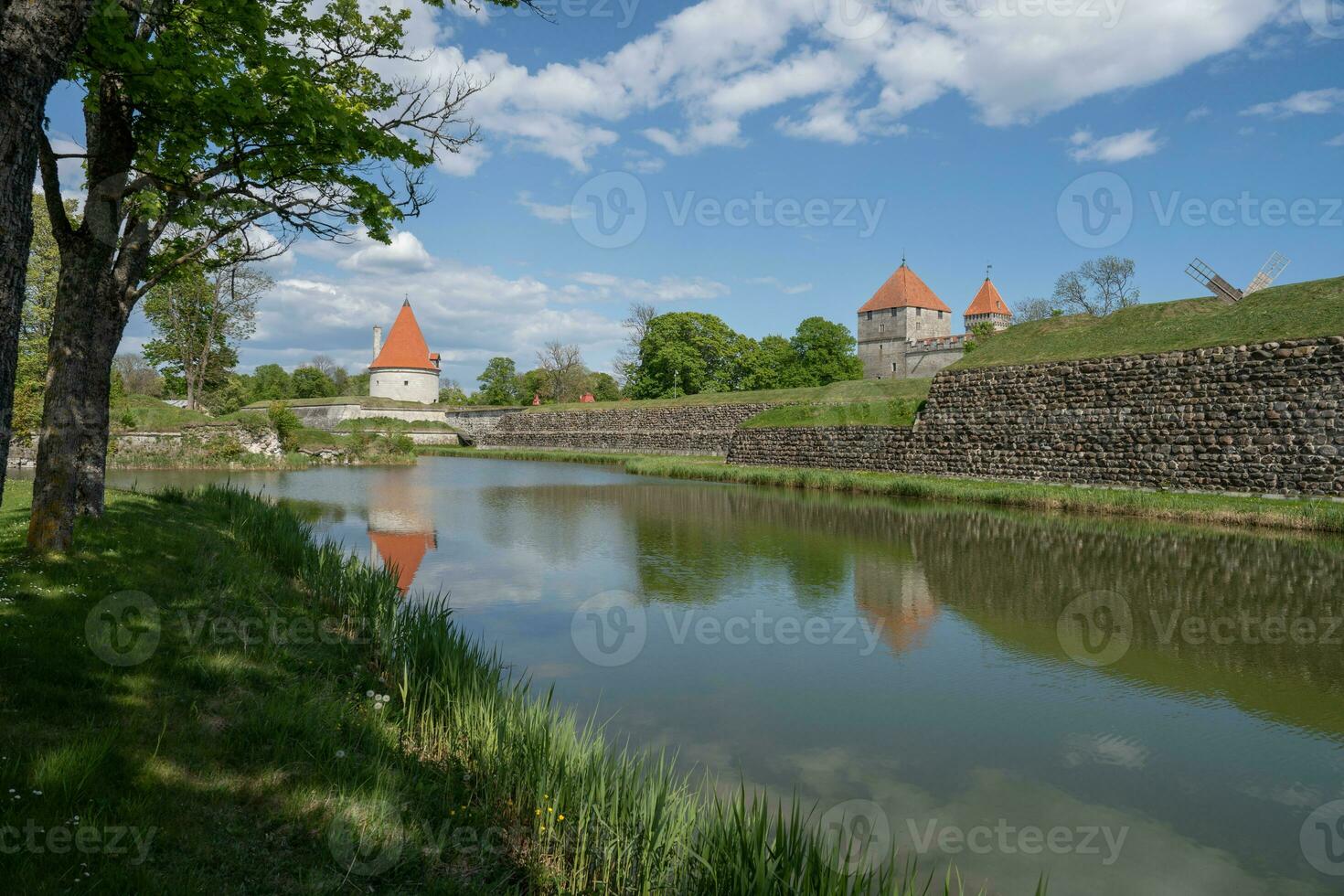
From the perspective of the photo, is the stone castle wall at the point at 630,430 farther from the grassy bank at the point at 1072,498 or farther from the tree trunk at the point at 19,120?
the tree trunk at the point at 19,120

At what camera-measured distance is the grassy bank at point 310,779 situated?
265 centimetres

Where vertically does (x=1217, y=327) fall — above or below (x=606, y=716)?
above

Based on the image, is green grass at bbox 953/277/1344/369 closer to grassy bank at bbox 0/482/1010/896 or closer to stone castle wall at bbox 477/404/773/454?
stone castle wall at bbox 477/404/773/454

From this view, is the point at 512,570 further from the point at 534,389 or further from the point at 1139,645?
the point at 534,389

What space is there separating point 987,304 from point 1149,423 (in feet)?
145

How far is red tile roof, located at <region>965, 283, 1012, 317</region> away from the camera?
58469mm

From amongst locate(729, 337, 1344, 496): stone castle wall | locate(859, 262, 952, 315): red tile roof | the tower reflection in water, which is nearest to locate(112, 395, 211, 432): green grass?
the tower reflection in water

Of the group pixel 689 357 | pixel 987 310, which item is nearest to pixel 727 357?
pixel 689 357

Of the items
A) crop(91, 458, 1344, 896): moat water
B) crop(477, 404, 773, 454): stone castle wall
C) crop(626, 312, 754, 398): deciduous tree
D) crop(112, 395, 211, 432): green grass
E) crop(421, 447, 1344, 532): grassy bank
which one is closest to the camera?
crop(91, 458, 1344, 896): moat water

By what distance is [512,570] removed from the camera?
10117mm

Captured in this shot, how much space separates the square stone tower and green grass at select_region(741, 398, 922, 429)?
81.3ft

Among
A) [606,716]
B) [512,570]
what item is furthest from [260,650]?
[512,570]

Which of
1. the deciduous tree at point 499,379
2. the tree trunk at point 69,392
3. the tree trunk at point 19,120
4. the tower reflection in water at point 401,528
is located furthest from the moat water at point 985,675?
the deciduous tree at point 499,379

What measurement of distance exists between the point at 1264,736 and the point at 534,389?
75544 mm
